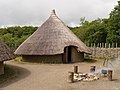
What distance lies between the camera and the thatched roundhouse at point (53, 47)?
2377 cm

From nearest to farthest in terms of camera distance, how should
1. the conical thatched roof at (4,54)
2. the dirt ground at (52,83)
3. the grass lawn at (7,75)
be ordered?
the dirt ground at (52,83)
the grass lawn at (7,75)
the conical thatched roof at (4,54)

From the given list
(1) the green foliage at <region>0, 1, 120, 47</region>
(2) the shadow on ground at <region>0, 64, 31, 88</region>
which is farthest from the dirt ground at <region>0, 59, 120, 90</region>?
(1) the green foliage at <region>0, 1, 120, 47</region>

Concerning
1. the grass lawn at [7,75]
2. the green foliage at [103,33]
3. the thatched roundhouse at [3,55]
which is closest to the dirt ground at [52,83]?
the grass lawn at [7,75]

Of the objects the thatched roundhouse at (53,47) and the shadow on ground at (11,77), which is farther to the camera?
the thatched roundhouse at (53,47)

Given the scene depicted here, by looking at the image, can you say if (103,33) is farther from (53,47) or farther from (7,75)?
(7,75)

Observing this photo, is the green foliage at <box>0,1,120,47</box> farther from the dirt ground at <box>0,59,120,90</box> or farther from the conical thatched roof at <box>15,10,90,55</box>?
the dirt ground at <box>0,59,120,90</box>

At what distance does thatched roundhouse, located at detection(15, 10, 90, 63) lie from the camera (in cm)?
2377

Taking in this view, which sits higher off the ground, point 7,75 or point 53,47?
point 53,47

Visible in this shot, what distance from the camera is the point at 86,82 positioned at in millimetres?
14258

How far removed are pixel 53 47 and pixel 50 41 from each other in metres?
0.94

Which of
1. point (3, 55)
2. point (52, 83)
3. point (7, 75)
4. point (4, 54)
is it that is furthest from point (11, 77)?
point (52, 83)

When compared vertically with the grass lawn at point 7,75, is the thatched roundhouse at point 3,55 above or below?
above

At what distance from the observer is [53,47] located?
23.8 metres

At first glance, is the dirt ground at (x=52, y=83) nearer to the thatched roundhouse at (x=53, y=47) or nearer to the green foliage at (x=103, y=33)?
the thatched roundhouse at (x=53, y=47)
